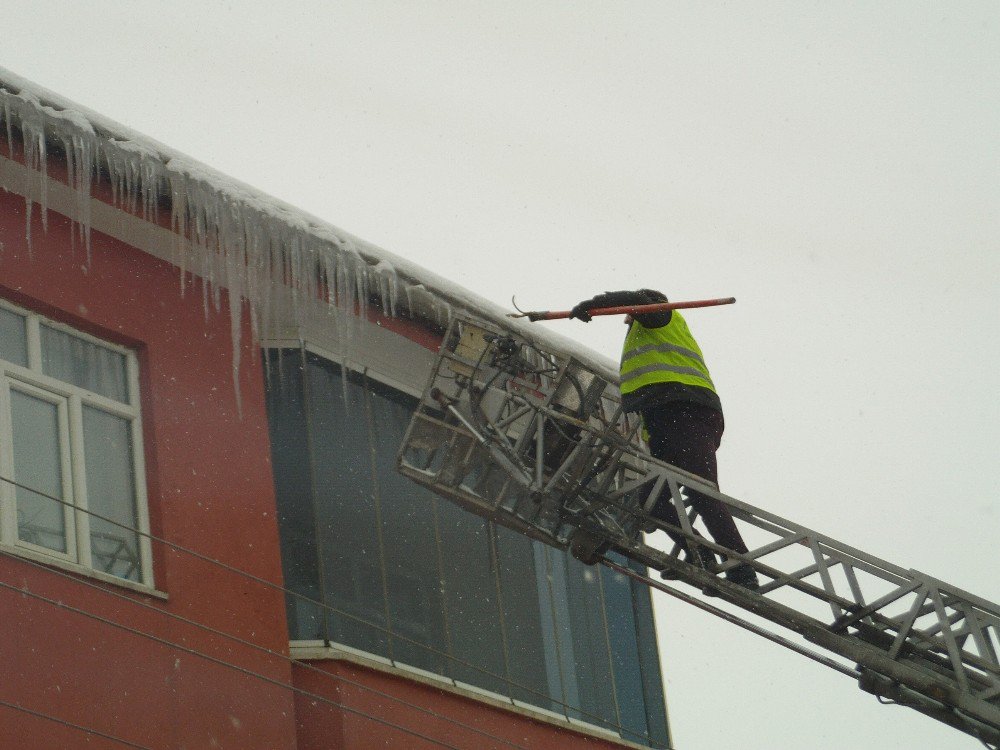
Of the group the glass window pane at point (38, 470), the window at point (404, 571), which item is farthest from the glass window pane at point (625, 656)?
the glass window pane at point (38, 470)

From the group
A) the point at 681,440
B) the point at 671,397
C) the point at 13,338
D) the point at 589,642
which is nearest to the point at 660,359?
the point at 671,397

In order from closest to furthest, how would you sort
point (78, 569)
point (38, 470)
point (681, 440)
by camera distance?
1. point (78, 569)
2. point (38, 470)
3. point (681, 440)

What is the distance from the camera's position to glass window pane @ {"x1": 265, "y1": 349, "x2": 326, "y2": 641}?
9250 millimetres

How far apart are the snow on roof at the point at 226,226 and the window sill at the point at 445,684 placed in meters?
1.90

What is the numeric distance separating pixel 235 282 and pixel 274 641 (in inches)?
86.5

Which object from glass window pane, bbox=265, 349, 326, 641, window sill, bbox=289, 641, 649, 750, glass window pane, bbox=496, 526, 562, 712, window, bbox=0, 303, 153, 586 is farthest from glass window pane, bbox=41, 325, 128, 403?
glass window pane, bbox=496, 526, 562, 712

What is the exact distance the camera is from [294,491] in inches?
381

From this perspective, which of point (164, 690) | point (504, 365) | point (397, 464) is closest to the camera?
point (164, 690)

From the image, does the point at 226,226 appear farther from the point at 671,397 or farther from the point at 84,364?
the point at 671,397

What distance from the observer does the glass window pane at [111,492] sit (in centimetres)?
817

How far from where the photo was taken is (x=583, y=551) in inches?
328

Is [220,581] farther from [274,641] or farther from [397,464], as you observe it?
[397,464]

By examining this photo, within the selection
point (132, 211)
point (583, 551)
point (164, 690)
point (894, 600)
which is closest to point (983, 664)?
point (894, 600)

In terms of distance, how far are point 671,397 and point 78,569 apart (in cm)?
320
